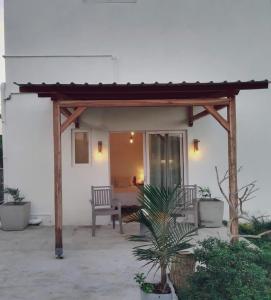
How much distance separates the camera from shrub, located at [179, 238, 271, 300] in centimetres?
337

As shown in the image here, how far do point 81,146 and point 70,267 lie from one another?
3.81m

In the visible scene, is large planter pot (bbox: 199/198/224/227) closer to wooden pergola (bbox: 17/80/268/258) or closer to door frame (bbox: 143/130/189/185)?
door frame (bbox: 143/130/189/185)

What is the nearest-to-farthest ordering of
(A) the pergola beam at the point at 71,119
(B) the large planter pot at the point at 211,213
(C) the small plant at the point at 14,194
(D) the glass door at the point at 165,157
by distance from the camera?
(A) the pergola beam at the point at 71,119 → (B) the large planter pot at the point at 211,213 → (C) the small plant at the point at 14,194 → (D) the glass door at the point at 165,157

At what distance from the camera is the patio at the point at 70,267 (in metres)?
4.30

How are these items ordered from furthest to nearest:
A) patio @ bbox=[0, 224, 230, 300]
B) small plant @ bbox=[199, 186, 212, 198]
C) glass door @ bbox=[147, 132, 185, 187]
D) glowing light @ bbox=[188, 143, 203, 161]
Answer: glass door @ bbox=[147, 132, 185, 187], glowing light @ bbox=[188, 143, 203, 161], small plant @ bbox=[199, 186, 212, 198], patio @ bbox=[0, 224, 230, 300]

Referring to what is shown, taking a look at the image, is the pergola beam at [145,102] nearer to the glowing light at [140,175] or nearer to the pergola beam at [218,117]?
the pergola beam at [218,117]

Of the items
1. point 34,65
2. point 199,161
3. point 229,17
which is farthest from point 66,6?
point 199,161

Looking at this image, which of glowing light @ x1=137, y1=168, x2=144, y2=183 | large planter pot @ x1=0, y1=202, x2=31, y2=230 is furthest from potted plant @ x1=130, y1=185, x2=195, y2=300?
glowing light @ x1=137, y1=168, x2=144, y2=183

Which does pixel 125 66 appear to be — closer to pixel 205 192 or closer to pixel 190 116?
pixel 190 116

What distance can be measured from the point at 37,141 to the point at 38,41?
2302mm

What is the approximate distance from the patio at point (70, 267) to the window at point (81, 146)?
1741 mm

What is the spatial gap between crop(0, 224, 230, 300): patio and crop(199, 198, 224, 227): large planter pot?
0.84 ft

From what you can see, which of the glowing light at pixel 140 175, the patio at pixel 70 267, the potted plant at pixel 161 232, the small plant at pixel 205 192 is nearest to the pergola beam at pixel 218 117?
the patio at pixel 70 267

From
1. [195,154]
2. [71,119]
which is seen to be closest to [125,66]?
[195,154]
